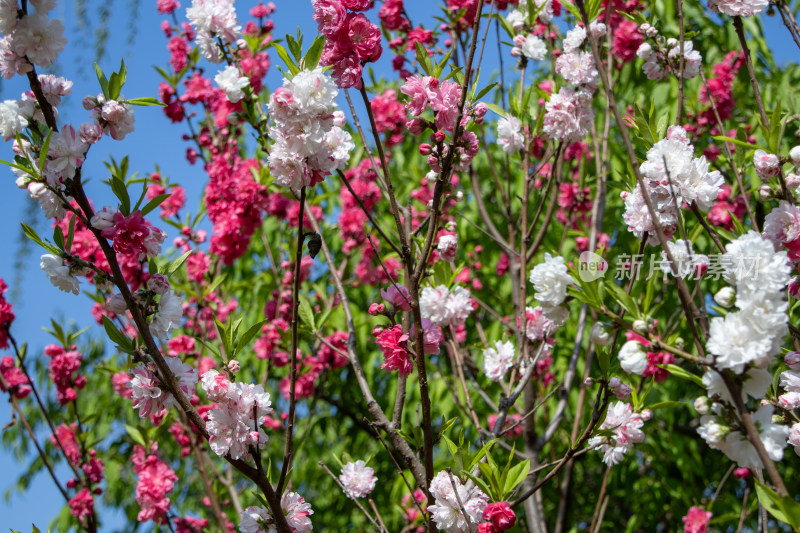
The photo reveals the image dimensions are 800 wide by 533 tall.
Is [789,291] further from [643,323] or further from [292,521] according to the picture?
[292,521]

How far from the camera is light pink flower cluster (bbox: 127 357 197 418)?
155 centimetres

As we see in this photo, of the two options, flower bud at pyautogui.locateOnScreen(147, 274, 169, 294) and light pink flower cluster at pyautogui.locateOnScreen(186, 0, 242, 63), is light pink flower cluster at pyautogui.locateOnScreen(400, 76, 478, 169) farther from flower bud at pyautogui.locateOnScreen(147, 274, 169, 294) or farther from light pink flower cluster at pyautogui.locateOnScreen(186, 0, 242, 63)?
light pink flower cluster at pyautogui.locateOnScreen(186, 0, 242, 63)

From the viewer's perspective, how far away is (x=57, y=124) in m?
1.60

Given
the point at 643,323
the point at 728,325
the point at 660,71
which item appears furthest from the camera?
the point at 660,71

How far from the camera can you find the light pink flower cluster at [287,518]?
168 cm

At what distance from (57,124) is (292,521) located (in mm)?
1225

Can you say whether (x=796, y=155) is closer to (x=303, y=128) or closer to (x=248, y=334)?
(x=303, y=128)

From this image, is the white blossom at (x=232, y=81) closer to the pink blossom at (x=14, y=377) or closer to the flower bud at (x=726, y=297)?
the pink blossom at (x=14, y=377)

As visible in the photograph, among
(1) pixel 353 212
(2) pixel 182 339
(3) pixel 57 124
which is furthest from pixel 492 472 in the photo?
(1) pixel 353 212

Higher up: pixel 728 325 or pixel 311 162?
pixel 311 162

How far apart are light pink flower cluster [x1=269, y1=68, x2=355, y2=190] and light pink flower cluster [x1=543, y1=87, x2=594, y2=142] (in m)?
1.10

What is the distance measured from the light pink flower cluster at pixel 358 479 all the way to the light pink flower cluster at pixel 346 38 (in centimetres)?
141

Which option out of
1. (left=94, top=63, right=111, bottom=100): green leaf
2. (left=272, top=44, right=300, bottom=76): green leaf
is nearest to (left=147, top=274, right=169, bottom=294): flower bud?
(left=94, top=63, right=111, bottom=100): green leaf

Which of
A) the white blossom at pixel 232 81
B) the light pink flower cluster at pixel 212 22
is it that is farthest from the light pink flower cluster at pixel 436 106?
the light pink flower cluster at pixel 212 22
